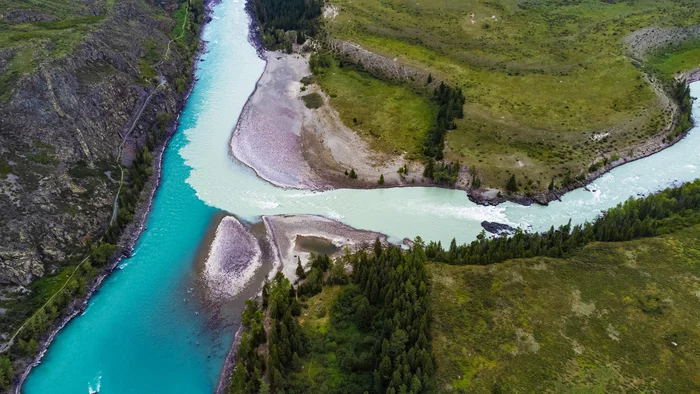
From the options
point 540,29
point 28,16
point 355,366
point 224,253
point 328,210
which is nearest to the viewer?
point 355,366

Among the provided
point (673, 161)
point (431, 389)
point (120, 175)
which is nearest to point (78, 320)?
point (120, 175)

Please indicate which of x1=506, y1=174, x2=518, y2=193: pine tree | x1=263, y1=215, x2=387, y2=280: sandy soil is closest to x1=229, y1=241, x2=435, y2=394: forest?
x1=263, y1=215, x2=387, y2=280: sandy soil

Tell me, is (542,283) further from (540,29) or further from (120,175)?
(540,29)

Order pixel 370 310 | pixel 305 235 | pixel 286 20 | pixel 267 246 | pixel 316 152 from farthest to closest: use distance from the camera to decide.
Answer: pixel 286 20 < pixel 316 152 < pixel 305 235 < pixel 267 246 < pixel 370 310

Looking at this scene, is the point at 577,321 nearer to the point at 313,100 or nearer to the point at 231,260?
the point at 231,260

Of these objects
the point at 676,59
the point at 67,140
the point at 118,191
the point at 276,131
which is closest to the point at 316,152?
the point at 276,131

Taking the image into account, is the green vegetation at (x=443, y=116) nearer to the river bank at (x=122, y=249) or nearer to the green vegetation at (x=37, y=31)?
the river bank at (x=122, y=249)

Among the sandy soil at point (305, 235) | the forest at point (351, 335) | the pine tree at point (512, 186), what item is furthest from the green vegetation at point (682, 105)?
the forest at point (351, 335)
